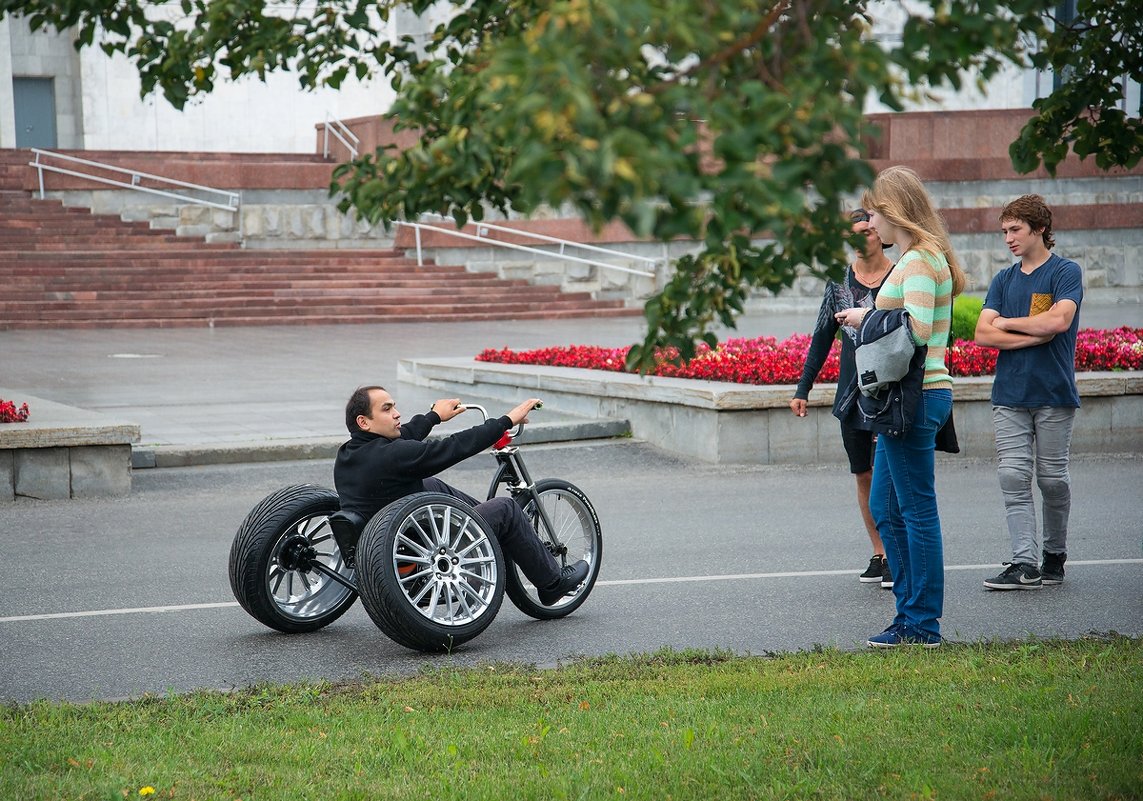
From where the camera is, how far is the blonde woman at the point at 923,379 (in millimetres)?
5645

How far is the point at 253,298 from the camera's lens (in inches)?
991

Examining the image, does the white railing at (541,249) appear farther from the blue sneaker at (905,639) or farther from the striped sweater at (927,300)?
the blue sneaker at (905,639)

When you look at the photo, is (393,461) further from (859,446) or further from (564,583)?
(859,446)

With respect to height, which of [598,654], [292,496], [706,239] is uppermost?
[706,239]

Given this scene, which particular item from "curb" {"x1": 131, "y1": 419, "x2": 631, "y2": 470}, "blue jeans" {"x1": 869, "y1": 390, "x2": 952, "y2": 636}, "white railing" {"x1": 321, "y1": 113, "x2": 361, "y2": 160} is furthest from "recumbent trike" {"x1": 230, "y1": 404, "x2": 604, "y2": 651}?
"white railing" {"x1": 321, "y1": 113, "x2": 361, "y2": 160}

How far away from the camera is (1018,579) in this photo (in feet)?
22.9

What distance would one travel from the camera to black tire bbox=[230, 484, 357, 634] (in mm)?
6230

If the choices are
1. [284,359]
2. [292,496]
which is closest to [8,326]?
[284,359]

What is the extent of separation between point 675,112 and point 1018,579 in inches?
190

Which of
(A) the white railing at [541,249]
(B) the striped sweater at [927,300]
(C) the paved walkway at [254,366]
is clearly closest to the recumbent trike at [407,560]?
(B) the striped sweater at [927,300]

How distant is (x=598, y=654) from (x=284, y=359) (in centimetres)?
1330

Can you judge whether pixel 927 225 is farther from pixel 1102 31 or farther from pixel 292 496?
pixel 292 496

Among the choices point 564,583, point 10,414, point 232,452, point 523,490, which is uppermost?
point 10,414

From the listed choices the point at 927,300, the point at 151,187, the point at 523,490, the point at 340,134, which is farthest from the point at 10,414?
the point at 340,134
